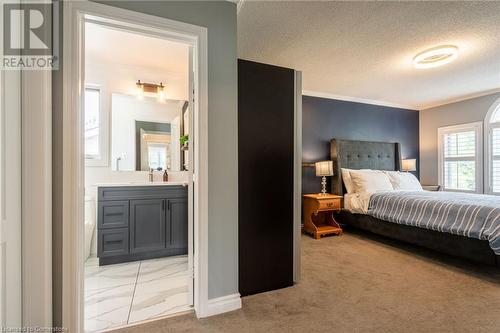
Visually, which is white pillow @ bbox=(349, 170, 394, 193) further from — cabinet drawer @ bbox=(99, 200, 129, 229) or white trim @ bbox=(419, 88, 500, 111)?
cabinet drawer @ bbox=(99, 200, 129, 229)

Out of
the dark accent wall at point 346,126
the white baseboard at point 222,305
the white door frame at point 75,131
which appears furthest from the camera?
the dark accent wall at point 346,126

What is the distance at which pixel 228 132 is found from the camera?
1798 millimetres

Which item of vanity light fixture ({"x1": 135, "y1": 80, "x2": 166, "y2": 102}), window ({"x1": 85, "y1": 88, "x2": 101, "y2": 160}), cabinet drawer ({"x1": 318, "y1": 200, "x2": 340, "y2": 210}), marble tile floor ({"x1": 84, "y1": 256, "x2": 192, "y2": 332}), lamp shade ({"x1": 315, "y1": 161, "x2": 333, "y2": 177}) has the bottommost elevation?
marble tile floor ({"x1": 84, "y1": 256, "x2": 192, "y2": 332})

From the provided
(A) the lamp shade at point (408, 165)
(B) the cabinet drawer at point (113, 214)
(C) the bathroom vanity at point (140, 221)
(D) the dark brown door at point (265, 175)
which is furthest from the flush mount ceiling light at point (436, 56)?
(B) the cabinet drawer at point (113, 214)

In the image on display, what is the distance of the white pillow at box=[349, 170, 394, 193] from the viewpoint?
3871mm

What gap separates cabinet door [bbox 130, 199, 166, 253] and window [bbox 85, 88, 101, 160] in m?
0.94

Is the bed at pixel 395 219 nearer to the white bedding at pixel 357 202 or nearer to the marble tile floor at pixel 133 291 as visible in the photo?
the white bedding at pixel 357 202

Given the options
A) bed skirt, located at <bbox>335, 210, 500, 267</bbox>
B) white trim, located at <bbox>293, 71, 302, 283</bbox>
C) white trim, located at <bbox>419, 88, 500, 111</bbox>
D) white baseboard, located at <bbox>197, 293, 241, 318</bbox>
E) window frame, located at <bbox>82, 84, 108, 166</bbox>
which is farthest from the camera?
white trim, located at <bbox>419, 88, 500, 111</bbox>

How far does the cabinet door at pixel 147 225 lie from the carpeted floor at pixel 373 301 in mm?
1280

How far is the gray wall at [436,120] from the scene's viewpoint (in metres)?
4.38

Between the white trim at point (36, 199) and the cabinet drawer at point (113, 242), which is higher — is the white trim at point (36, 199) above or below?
above

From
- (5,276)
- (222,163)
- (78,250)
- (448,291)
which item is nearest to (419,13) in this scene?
(222,163)

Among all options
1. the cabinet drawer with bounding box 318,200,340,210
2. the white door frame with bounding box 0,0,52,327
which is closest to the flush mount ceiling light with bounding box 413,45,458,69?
the cabinet drawer with bounding box 318,200,340,210

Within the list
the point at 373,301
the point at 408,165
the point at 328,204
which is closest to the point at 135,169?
the point at 328,204
